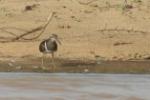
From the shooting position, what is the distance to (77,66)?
13.9 meters

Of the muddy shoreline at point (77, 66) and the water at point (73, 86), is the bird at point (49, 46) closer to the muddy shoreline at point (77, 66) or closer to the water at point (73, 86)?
the muddy shoreline at point (77, 66)

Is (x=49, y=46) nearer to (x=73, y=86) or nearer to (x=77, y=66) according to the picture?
(x=77, y=66)

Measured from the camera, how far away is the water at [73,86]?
11102 mm

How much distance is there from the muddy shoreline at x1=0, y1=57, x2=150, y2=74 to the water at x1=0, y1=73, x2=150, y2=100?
345 millimetres

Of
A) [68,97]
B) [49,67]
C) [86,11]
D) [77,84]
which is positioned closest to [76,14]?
[86,11]

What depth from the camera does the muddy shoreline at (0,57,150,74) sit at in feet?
44.9

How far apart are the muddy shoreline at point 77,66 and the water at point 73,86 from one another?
34cm

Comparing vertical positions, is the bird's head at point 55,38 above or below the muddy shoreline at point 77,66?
above

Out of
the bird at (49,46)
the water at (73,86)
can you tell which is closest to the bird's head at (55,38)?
the bird at (49,46)

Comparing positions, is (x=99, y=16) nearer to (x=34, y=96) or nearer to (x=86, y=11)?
(x=86, y=11)

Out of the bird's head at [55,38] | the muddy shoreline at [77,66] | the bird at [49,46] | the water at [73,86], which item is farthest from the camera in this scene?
the bird's head at [55,38]

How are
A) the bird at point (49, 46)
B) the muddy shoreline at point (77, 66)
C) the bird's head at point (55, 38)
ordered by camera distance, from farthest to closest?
the bird's head at point (55, 38) → the bird at point (49, 46) → the muddy shoreline at point (77, 66)

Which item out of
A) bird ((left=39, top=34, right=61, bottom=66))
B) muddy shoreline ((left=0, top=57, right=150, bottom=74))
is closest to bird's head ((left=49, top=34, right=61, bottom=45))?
bird ((left=39, top=34, right=61, bottom=66))

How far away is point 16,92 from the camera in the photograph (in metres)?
11.4
